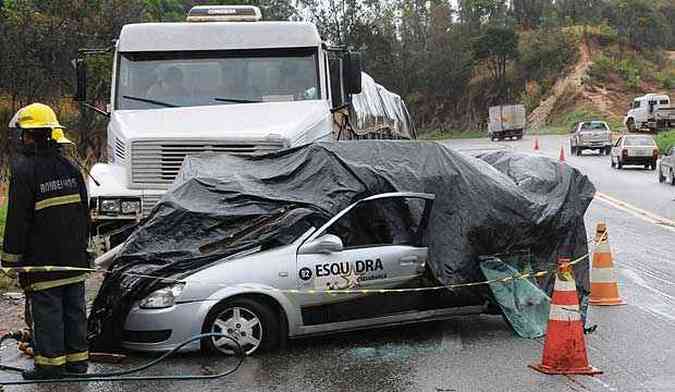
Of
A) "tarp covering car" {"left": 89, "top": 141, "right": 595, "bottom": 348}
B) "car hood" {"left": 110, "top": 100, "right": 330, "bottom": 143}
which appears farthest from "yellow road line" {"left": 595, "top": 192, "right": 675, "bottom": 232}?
"tarp covering car" {"left": 89, "top": 141, "right": 595, "bottom": 348}

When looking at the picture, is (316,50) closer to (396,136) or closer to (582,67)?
(396,136)

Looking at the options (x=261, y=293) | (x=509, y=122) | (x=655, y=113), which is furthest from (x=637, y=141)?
(x=261, y=293)

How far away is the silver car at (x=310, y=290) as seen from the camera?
25.2ft

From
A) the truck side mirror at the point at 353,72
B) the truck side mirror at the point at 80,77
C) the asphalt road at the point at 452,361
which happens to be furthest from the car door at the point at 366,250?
the truck side mirror at the point at 80,77

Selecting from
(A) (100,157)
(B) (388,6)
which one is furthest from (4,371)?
(B) (388,6)

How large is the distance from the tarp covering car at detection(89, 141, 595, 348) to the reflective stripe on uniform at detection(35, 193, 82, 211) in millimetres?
960

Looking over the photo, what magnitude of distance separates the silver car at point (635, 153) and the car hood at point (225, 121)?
26947 mm

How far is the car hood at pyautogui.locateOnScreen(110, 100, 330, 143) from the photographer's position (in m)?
10.8

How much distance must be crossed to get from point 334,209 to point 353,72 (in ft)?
14.3

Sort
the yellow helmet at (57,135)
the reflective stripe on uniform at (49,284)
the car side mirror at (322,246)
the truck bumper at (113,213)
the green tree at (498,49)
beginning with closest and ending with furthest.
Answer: the reflective stripe on uniform at (49,284)
the yellow helmet at (57,135)
the car side mirror at (322,246)
the truck bumper at (113,213)
the green tree at (498,49)

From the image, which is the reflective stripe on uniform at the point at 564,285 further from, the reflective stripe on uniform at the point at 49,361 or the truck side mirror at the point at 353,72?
the truck side mirror at the point at 353,72

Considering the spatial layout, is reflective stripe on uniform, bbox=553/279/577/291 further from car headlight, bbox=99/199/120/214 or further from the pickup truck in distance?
the pickup truck in distance

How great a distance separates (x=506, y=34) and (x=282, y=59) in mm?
71742

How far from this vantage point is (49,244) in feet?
23.0
